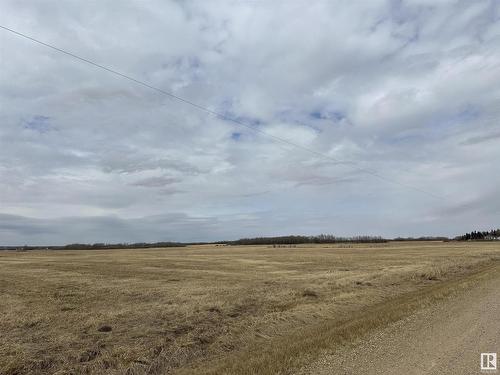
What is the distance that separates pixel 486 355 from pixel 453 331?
2515 mm

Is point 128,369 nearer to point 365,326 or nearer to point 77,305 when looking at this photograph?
point 365,326

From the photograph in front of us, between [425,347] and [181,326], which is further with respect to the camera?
[181,326]

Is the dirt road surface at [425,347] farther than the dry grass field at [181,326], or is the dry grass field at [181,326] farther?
the dry grass field at [181,326]

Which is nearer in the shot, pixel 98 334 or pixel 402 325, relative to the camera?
pixel 402 325

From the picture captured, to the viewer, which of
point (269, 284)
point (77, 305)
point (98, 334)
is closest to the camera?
point (98, 334)

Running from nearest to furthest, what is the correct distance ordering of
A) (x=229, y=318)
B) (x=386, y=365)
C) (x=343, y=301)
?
1. (x=386, y=365)
2. (x=229, y=318)
3. (x=343, y=301)

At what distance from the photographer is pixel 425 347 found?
32.3 feet

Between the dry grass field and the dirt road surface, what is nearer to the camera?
the dirt road surface

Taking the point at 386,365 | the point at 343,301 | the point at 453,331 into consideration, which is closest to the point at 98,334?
the point at 386,365

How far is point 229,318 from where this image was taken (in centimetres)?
1633

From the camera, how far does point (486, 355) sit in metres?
8.94

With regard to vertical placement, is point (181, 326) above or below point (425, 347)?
below

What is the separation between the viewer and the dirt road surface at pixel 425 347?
27.6 feet

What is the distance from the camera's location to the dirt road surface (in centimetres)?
841
